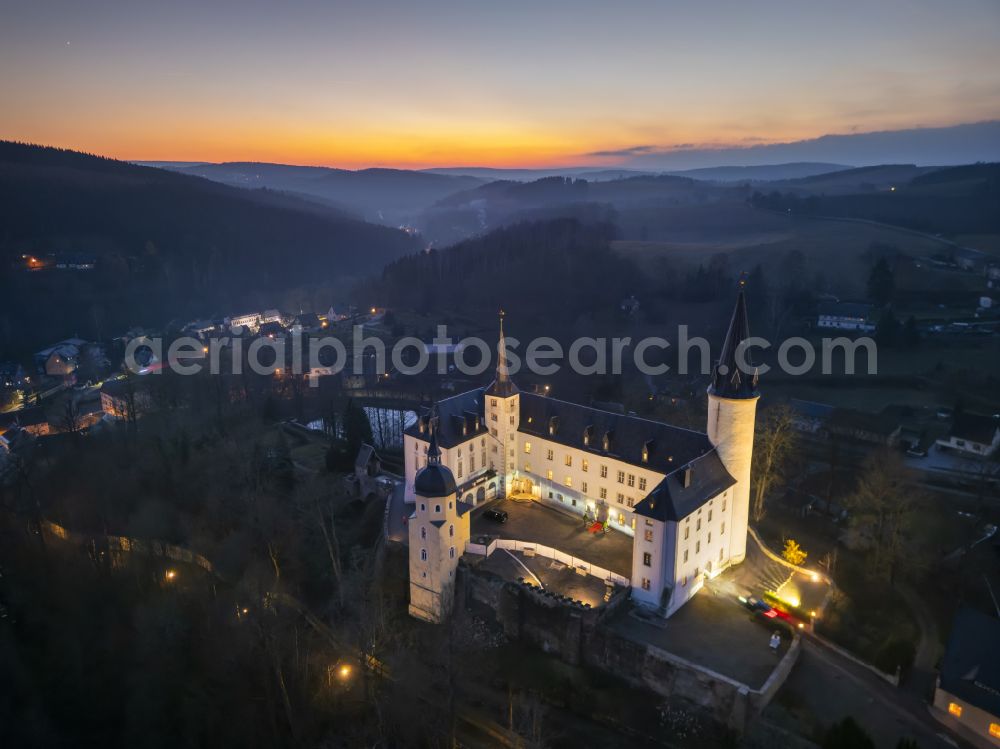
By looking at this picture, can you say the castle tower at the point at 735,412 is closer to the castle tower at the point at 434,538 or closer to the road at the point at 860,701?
the road at the point at 860,701

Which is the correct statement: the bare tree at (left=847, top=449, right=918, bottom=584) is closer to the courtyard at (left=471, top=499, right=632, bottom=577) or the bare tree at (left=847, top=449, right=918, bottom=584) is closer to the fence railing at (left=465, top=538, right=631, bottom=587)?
the courtyard at (left=471, top=499, right=632, bottom=577)

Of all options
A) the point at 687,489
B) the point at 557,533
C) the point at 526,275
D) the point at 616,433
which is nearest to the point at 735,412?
the point at 687,489

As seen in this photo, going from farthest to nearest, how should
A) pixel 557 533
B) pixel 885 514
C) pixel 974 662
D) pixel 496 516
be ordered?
pixel 885 514 → pixel 496 516 → pixel 557 533 → pixel 974 662

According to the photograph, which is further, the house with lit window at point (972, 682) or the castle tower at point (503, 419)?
the castle tower at point (503, 419)

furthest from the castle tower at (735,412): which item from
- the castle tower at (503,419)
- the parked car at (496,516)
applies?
the parked car at (496,516)

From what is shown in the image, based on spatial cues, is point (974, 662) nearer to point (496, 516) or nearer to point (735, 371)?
point (735, 371)

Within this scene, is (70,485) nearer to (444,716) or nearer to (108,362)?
(444,716)
